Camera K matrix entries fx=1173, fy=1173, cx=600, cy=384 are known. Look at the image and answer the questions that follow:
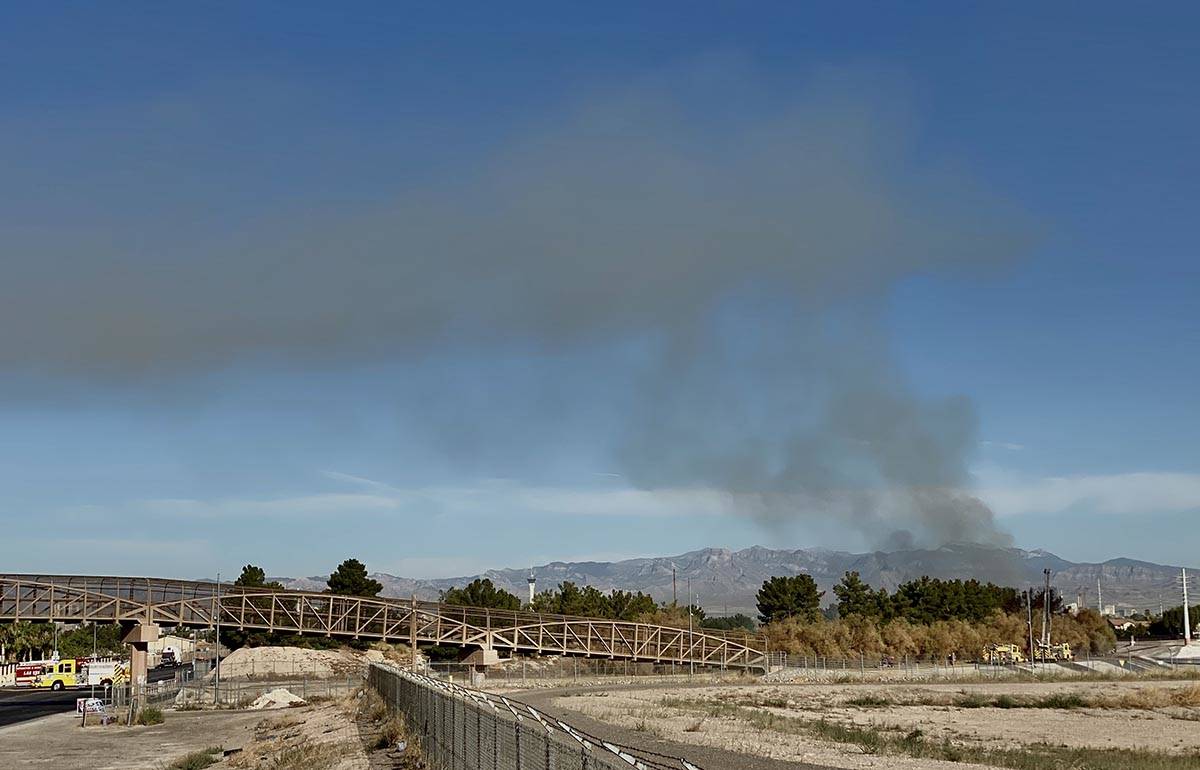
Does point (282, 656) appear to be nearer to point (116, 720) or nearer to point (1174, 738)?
point (116, 720)

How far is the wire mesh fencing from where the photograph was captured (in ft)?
59.1

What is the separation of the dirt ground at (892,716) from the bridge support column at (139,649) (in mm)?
26534

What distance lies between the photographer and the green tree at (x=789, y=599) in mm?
182875

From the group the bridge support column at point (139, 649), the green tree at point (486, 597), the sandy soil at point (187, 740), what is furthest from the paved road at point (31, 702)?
the green tree at point (486, 597)

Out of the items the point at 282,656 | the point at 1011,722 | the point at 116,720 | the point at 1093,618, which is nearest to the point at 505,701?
the point at 1011,722

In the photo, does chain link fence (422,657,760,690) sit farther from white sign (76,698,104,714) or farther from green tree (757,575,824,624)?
green tree (757,575,824,624)

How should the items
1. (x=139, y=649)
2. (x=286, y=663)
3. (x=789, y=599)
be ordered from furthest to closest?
(x=789, y=599)
(x=286, y=663)
(x=139, y=649)

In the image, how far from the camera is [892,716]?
218ft

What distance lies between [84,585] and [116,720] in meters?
24.3

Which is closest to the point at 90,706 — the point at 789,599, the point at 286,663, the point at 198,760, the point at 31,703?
the point at 31,703

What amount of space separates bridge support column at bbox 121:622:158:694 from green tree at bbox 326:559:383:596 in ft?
182

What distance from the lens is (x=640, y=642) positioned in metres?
124

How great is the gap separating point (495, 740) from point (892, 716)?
4936 centimetres

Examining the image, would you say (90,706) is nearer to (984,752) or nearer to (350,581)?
(984,752)
